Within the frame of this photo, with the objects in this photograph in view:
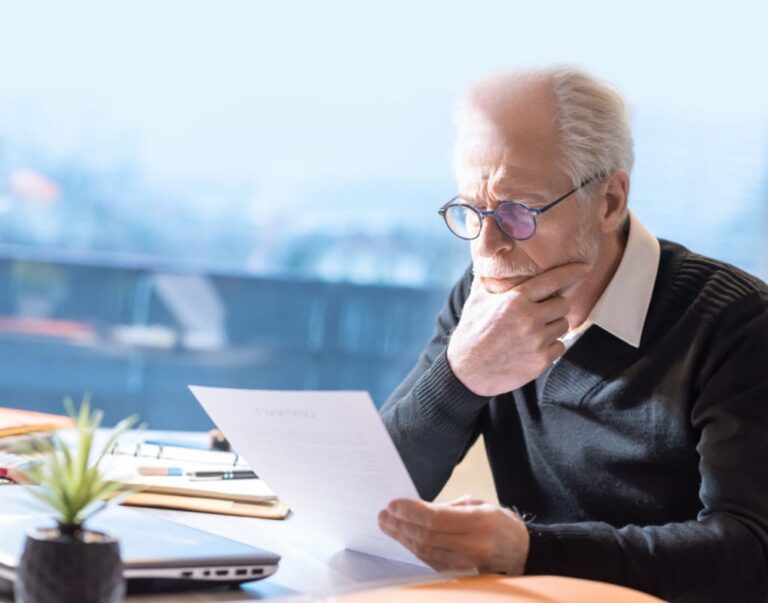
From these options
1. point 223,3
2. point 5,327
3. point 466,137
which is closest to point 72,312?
point 5,327

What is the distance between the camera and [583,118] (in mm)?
1596

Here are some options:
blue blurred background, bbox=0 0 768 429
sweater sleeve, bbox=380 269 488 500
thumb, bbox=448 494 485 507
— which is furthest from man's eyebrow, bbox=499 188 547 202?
blue blurred background, bbox=0 0 768 429

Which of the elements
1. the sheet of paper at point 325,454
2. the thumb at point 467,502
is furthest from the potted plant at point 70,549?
the thumb at point 467,502

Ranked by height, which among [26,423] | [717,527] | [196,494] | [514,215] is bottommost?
[717,527]

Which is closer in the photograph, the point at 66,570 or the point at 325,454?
the point at 66,570

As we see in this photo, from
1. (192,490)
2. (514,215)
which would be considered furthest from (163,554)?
(514,215)

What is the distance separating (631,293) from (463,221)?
267 mm

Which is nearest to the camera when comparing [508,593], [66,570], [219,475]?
[66,570]

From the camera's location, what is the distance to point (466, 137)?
1652 millimetres

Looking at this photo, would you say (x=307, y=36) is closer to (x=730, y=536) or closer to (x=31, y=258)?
(x=31, y=258)

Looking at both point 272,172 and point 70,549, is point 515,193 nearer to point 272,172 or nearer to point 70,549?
point 70,549

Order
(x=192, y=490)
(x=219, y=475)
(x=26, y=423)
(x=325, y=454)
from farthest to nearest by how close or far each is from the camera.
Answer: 1. (x=26, y=423)
2. (x=219, y=475)
3. (x=192, y=490)
4. (x=325, y=454)

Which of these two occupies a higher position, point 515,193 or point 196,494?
point 515,193

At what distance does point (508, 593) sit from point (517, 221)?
0.69 m
